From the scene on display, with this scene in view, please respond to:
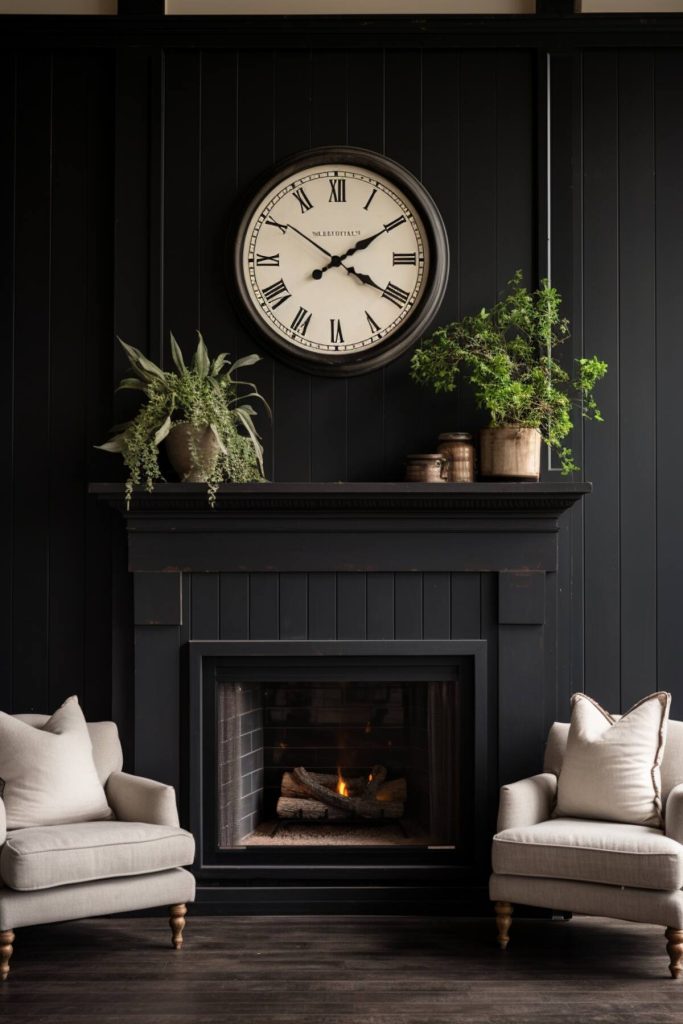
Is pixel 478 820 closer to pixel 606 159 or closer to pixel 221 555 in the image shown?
pixel 221 555

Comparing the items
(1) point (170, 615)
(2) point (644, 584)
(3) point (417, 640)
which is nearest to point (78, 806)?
(1) point (170, 615)

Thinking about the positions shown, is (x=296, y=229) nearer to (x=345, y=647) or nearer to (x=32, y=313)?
(x=32, y=313)

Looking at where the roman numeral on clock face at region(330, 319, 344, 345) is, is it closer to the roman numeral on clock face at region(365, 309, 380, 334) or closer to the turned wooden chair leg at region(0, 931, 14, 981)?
the roman numeral on clock face at region(365, 309, 380, 334)

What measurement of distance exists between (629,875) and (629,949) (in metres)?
0.41

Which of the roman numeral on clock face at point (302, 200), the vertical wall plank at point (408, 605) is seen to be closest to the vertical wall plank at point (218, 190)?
the roman numeral on clock face at point (302, 200)

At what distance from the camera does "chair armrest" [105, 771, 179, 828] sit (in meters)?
3.56

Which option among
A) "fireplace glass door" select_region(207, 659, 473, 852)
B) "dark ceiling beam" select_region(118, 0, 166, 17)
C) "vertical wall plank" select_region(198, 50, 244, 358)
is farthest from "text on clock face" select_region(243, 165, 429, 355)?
"fireplace glass door" select_region(207, 659, 473, 852)

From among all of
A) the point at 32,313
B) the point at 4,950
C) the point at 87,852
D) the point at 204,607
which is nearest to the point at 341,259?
the point at 32,313

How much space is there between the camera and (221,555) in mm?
3900

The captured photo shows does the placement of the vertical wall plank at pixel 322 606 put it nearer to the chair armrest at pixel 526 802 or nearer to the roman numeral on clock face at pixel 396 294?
the chair armrest at pixel 526 802

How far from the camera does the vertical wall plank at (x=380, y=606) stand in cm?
393

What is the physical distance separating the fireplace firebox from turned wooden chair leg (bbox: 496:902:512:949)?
431 mm

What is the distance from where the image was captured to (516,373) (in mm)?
4066

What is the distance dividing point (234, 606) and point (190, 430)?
Result: 0.70 meters
